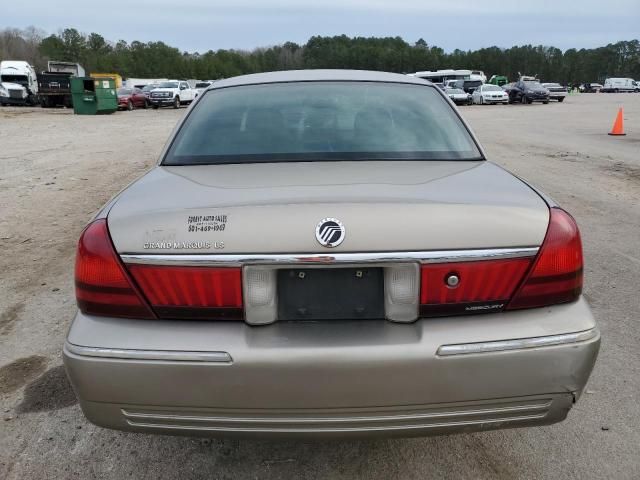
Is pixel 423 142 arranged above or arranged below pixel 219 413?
above

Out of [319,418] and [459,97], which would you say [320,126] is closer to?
[319,418]

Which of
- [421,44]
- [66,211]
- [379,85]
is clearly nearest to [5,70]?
[66,211]

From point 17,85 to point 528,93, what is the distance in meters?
37.0

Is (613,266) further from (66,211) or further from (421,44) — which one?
(421,44)

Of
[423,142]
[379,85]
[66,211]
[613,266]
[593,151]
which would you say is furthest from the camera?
[593,151]

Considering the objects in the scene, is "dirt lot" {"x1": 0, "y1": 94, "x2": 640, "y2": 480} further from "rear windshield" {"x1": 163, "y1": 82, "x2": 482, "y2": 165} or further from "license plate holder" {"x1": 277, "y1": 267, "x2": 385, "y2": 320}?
"rear windshield" {"x1": 163, "y1": 82, "x2": 482, "y2": 165}

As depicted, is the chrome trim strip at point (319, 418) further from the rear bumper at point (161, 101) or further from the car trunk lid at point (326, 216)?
the rear bumper at point (161, 101)

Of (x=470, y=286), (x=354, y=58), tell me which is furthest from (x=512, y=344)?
(x=354, y=58)

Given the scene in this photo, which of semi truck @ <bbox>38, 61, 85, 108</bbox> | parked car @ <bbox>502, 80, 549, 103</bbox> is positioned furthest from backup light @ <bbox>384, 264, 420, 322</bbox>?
parked car @ <bbox>502, 80, 549, 103</bbox>

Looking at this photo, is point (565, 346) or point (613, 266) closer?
point (565, 346)

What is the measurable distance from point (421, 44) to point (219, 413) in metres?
162

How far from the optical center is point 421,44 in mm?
151750

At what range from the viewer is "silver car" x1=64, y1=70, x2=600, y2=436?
6.02ft

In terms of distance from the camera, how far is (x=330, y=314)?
1.94 metres
